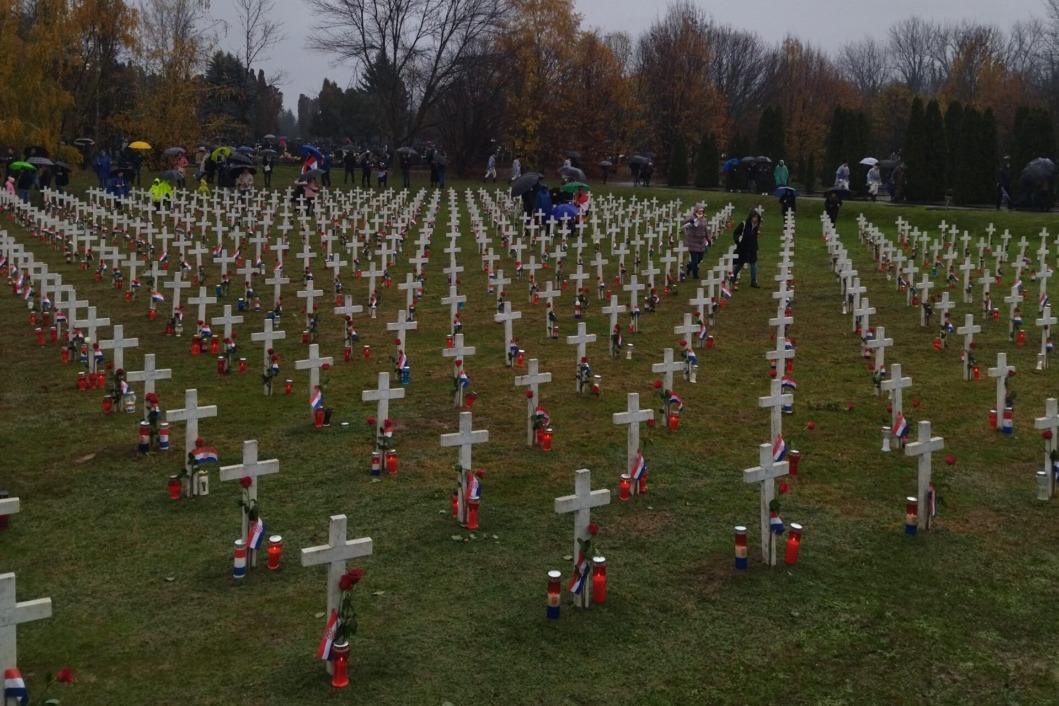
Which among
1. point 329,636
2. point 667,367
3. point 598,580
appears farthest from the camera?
point 667,367

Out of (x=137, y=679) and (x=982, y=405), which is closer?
(x=137, y=679)

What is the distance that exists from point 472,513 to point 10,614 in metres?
3.25

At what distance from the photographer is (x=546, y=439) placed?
8.95 metres

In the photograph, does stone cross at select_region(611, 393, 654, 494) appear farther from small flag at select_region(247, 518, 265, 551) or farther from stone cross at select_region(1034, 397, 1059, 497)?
stone cross at select_region(1034, 397, 1059, 497)

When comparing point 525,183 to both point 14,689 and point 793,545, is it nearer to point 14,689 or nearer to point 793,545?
point 793,545

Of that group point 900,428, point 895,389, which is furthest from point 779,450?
point 895,389

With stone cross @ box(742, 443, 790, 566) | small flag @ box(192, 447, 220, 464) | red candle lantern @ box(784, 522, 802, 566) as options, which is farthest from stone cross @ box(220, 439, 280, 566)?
red candle lantern @ box(784, 522, 802, 566)

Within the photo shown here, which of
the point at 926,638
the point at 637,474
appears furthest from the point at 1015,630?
the point at 637,474

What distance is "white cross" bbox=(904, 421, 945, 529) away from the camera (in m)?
7.09

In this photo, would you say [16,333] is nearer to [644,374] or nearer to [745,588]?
[644,374]

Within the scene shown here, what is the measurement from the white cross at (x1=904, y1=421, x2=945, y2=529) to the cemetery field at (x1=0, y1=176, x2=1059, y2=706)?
6.0 inches

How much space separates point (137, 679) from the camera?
5.16 meters

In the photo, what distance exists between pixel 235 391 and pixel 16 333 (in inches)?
191

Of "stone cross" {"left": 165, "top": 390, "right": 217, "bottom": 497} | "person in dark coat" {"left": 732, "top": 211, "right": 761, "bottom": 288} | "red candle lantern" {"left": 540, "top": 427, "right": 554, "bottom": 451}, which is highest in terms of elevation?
"person in dark coat" {"left": 732, "top": 211, "right": 761, "bottom": 288}
